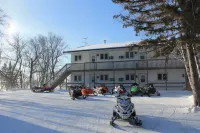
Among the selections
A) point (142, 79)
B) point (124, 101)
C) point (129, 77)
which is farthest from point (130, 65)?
point (124, 101)

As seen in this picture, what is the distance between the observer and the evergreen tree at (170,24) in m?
10.8

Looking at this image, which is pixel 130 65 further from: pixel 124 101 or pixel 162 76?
pixel 124 101

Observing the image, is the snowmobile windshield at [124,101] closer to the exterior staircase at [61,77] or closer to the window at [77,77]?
the exterior staircase at [61,77]

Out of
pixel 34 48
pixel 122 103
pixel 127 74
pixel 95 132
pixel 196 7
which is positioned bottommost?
pixel 95 132

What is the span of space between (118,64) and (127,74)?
1833mm

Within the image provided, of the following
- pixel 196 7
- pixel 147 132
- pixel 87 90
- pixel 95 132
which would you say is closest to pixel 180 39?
pixel 196 7

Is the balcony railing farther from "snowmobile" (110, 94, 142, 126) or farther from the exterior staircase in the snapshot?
"snowmobile" (110, 94, 142, 126)

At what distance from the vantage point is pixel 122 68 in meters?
27.8

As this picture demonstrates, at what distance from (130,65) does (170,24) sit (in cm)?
1607

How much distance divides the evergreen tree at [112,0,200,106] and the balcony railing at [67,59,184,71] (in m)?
11.9

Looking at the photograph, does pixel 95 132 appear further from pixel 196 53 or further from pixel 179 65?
pixel 179 65

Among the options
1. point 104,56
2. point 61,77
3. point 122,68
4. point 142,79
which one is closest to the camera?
point 122,68

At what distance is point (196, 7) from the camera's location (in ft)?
36.0

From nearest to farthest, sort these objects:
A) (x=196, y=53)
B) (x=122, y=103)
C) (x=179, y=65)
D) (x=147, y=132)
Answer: (x=147, y=132) → (x=122, y=103) → (x=196, y=53) → (x=179, y=65)
